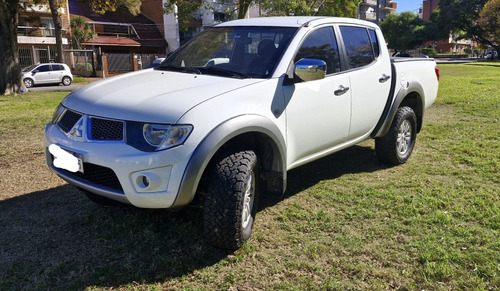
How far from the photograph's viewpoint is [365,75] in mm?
4453

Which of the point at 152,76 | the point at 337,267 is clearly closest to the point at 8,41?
the point at 152,76

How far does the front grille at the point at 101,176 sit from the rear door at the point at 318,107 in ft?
4.61

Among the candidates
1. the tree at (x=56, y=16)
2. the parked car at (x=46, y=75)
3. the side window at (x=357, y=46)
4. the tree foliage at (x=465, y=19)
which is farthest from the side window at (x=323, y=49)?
the tree foliage at (x=465, y=19)

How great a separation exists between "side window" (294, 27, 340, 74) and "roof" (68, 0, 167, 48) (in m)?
36.4

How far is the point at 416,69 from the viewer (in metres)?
5.38

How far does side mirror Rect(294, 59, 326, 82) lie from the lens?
3418 millimetres

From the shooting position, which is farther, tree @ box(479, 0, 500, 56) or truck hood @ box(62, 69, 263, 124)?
tree @ box(479, 0, 500, 56)

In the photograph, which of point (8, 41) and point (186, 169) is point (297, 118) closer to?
point (186, 169)

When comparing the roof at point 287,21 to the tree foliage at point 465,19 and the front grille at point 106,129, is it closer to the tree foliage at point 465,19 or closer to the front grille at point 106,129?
Result: the front grille at point 106,129

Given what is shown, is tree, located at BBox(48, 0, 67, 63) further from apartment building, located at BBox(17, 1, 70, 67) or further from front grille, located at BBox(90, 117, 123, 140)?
front grille, located at BBox(90, 117, 123, 140)

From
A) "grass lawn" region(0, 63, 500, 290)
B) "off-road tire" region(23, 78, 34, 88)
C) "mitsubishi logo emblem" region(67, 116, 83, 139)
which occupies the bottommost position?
"grass lawn" region(0, 63, 500, 290)

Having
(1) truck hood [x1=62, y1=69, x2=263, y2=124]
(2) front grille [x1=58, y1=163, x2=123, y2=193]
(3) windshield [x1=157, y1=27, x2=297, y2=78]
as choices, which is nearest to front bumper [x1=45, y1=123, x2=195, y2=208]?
(2) front grille [x1=58, y1=163, x2=123, y2=193]

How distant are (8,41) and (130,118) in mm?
14691

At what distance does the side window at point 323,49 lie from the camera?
385 cm
